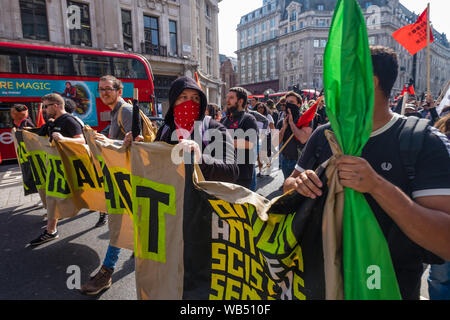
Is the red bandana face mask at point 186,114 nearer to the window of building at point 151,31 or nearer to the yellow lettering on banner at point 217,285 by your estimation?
the yellow lettering on banner at point 217,285

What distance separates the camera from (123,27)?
23.5 meters

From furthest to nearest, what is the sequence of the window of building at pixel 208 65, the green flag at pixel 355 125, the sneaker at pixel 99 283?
1. the window of building at pixel 208 65
2. the sneaker at pixel 99 283
3. the green flag at pixel 355 125

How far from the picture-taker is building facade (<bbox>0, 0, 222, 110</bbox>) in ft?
60.6

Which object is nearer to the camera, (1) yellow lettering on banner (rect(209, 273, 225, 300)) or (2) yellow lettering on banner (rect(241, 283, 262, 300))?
(2) yellow lettering on banner (rect(241, 283, 262, 300))

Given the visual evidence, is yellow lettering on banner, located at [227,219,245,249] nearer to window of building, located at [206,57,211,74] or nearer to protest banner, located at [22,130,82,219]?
protest banner, located at [22,130,82,219]

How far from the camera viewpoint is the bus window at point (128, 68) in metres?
12.7

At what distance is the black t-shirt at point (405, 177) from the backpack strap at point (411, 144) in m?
0.02

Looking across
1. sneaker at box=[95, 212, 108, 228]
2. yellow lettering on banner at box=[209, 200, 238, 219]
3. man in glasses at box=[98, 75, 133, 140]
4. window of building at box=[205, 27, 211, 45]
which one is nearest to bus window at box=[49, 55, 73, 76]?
sneaker at box=[95, 212, 108, 228]

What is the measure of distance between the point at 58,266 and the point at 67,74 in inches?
401

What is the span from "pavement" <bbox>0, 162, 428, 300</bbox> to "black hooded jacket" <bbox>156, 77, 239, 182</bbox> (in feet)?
5.47

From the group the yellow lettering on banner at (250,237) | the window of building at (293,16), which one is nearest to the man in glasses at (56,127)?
the yellow lettering on banner at (250,237)

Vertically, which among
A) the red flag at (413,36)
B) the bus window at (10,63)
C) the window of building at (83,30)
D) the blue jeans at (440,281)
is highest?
the window of building at (83,30)
